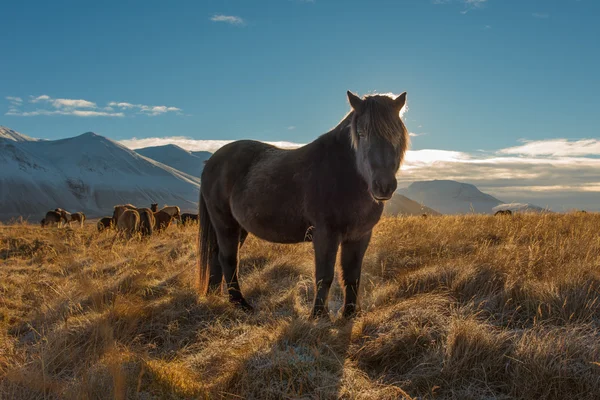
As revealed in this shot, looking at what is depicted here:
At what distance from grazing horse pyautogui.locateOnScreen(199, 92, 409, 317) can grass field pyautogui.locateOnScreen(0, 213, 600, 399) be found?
54cm

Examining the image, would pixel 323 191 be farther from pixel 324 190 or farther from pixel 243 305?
pixel 243 305

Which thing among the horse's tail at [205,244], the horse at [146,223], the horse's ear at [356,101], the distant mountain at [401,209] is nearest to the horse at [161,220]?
the horse at [146,223]

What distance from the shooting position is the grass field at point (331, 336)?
272 cm

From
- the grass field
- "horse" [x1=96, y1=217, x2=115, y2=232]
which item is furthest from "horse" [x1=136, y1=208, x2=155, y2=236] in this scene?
the grass field

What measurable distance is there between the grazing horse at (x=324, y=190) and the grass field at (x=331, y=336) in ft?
1.78

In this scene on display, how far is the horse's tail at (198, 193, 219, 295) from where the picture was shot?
19.3ft

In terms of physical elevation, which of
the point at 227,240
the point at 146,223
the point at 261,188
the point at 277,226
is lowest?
the point at 146,223

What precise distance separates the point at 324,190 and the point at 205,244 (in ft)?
9.05

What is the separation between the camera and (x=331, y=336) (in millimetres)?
3523

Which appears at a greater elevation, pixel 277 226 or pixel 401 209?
pixel 277 226

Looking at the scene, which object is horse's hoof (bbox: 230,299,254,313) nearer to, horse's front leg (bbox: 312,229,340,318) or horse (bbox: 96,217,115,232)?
horse's front leg (bbox: 312,229,340,318)

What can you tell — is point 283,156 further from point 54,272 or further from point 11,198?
point 11,198

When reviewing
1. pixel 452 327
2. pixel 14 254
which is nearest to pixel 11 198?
pixel 14 254

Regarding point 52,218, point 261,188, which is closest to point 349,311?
point 261,188
